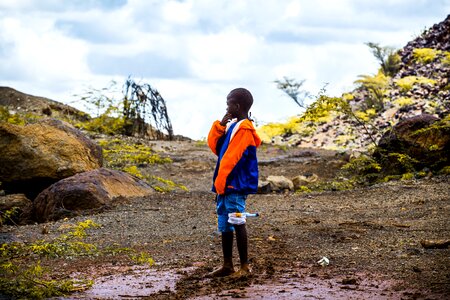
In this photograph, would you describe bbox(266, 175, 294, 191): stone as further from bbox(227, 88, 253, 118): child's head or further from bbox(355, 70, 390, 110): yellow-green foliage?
bbox(355, 70, 390, 110): yellow-green foliage

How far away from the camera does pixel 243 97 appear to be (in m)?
6.63

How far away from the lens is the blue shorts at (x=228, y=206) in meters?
6.36

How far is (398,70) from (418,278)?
21151 mm

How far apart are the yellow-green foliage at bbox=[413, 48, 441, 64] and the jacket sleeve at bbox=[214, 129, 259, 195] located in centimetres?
1924

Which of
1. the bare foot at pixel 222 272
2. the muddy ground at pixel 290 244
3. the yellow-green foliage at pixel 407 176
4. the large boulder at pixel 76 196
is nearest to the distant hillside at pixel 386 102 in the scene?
the yellow-green foliage at pixel 407 176

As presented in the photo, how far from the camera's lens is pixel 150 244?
8.20m

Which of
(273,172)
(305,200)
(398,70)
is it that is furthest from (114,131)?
(398,70)

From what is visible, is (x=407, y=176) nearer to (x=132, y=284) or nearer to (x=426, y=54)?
(x=132, y=284)

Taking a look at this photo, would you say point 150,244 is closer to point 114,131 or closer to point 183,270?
point 183,270

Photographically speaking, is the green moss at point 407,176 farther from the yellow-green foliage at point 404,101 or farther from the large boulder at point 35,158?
the yellow-green foliage at point 404,101

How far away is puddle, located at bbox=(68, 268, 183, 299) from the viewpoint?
585 centimetres

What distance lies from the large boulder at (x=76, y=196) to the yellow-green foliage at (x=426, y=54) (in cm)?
1598

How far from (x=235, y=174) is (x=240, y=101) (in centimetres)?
70

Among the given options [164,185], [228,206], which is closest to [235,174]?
[228,206]
